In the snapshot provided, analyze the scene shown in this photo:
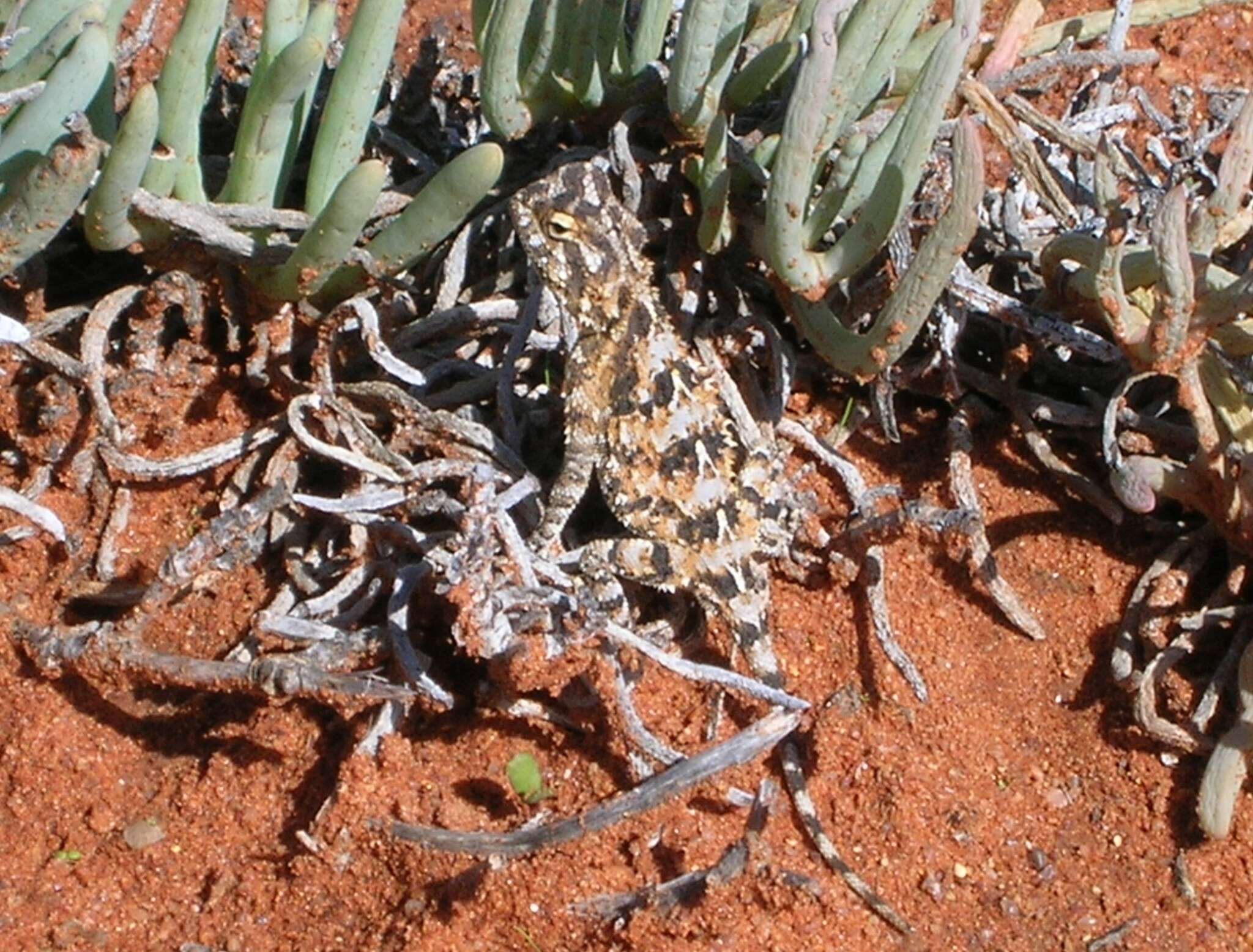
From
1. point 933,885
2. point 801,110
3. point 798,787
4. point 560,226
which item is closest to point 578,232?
point 560,226

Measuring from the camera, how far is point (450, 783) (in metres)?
3.20

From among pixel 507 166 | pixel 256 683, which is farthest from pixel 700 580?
pixel 507 166

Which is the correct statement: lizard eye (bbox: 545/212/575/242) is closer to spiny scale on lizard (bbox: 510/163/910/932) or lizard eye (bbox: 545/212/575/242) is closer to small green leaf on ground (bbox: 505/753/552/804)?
spiny scale on lizard (bbox: 510/163/910/932)

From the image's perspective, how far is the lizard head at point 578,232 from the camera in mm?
3434

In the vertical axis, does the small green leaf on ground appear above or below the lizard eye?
below

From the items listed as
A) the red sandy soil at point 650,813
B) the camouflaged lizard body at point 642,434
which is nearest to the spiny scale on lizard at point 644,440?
the camouflaged lizard body at point 642,434

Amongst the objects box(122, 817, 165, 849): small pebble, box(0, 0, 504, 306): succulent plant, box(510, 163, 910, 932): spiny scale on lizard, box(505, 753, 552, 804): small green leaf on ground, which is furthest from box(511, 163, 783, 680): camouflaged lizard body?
box(122, 817, 165, 849): small pebble

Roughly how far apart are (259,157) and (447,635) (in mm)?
1231

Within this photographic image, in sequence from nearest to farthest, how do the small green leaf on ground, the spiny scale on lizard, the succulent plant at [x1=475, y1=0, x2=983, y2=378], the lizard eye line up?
the succulent plant at [x1=475, y1=0, x2=983, y2=378]
the small green leaf on ground
the spiny scale on lizard
the lizard eye

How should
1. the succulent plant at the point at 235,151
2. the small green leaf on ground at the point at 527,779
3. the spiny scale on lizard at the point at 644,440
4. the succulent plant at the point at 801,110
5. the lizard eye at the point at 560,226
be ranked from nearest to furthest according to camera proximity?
the succulent plant at the point at 801,110
the succulent plant at the point at 235,151
the small green leaf on ground at the point at 527,779
the spiny scale on lizard at the point at 644,440
the lizard eye at the point at 560,226

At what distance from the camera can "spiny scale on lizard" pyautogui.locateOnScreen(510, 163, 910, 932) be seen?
3283 millimetres

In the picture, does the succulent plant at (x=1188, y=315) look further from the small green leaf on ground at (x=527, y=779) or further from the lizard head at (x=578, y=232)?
the small green leaf on ground at (x=527, y=779)

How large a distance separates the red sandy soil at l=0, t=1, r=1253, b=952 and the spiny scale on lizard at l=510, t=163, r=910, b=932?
9.4 inches

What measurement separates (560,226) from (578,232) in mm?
44
